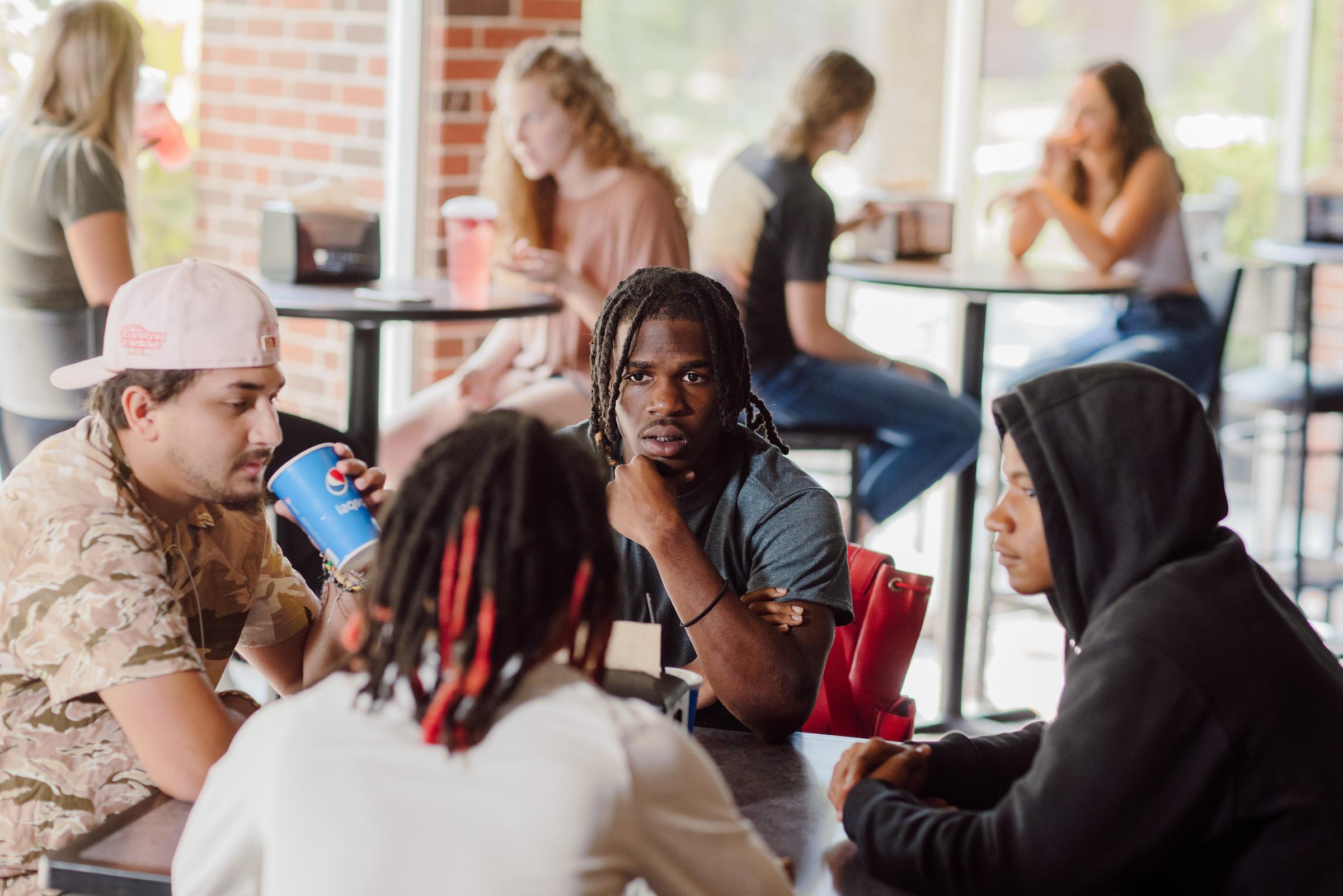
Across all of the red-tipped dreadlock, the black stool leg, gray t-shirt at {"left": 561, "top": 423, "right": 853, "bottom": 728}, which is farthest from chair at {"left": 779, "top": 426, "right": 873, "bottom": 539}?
the red-tipped dreadlock

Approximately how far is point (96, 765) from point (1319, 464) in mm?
5659

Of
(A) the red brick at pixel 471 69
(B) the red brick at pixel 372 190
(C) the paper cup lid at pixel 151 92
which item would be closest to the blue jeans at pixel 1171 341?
(A) the red brick at pixel 471 69

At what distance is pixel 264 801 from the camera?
1.03 meters

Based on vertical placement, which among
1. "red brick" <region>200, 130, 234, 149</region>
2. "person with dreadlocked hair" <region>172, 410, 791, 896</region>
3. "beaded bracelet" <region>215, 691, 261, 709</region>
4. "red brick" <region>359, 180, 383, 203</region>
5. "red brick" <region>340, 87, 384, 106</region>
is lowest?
"beaded bracelet" <region>215, 691, 261, 709</region>

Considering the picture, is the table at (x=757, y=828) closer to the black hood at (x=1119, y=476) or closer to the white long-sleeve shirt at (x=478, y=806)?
the white long-sleeve shirt at (x=478, y=806)

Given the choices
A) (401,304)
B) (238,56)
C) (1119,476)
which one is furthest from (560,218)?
(1119,476)

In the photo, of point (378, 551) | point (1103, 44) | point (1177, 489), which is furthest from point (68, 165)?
point (1103, 44)

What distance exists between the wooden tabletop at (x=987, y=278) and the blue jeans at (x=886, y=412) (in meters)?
0.27

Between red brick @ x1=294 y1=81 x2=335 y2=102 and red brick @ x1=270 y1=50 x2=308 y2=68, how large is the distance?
5 cm

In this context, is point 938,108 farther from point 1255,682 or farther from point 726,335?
point 1255,682

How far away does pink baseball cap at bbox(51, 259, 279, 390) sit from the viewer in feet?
5.15

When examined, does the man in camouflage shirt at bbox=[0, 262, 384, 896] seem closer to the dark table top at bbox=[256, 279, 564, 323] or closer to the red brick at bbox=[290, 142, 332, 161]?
the dark table top at bbox=[256, 279, 564, 323]

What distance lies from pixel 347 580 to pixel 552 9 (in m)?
2.93

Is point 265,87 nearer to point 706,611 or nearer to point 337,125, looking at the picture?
point 337,125
